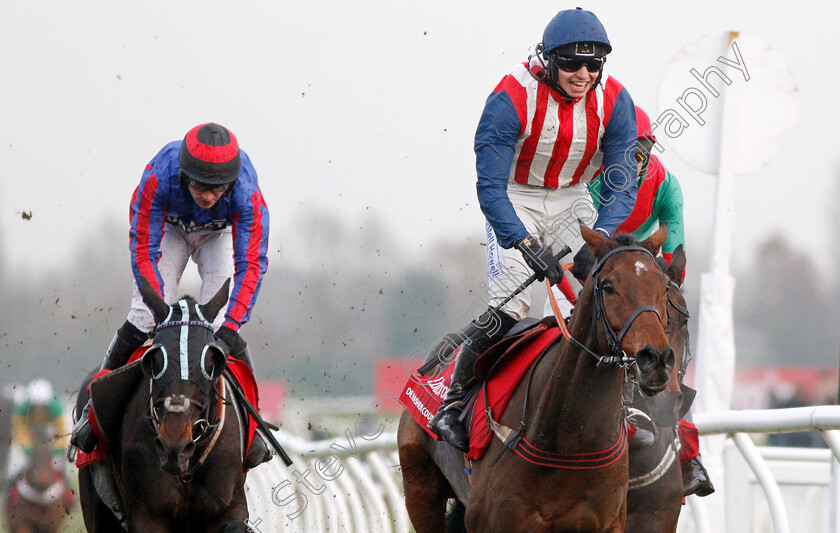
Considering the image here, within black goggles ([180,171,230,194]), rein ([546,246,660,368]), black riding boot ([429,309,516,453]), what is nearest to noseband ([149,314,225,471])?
black goggles ([180,171,230,194])

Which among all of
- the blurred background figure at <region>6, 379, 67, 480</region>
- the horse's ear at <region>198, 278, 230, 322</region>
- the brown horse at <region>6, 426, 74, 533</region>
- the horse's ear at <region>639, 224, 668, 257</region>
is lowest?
the brown horse at <region>6, 426, 74, 533</region>

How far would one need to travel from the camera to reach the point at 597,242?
4148 mm

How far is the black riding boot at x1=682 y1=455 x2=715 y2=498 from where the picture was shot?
17.6 ft

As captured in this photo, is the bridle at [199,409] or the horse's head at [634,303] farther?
the bridle at [199,409]

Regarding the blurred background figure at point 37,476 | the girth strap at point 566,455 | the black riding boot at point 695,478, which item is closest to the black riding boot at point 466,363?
the girth strap at point 566,455

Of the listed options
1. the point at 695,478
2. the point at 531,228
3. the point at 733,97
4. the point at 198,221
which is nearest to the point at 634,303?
the point at 531,228

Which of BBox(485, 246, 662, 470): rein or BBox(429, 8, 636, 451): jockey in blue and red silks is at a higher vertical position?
BBox(429, 8, 636, 451): jockey in blue and red silks

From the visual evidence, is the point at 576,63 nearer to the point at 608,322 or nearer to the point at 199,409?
the point at 608,322

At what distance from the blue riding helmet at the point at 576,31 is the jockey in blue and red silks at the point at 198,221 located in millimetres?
1665

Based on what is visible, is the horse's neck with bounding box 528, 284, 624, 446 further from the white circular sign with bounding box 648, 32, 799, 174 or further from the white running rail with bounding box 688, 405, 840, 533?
the white circular sign with bounding box 648, 32, 799, 174

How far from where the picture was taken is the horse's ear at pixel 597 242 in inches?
162

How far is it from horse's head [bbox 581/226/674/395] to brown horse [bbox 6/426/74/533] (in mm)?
5566

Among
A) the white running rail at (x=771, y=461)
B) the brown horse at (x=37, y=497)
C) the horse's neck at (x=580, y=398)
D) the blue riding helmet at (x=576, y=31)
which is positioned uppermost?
the blue riding helmet at (x=576, y=31)

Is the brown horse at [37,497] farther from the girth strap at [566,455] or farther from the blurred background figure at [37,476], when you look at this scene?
the girth strap at [566,455]
